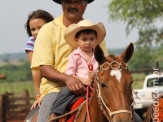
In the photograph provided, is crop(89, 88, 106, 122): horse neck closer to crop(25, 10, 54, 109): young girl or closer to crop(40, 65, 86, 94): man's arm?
crop(40, 65, 86, 94): man's arm

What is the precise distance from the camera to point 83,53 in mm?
6664

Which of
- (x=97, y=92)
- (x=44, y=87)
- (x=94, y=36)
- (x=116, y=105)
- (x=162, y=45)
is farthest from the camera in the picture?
(x=162, y=45)

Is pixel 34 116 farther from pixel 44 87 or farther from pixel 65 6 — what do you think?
pixel 65 6

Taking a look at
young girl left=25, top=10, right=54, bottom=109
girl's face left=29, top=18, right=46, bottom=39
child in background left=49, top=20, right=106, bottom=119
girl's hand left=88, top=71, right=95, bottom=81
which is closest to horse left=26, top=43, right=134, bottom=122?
girl's hand left=88, top=71, right=95, bottom=81

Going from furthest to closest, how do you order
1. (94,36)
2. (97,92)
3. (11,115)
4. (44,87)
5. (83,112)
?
(11,115), (44,87), (94,36), (83,112), (97,92)

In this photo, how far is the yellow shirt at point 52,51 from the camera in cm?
703

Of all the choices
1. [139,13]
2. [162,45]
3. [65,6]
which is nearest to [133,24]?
[139,13]

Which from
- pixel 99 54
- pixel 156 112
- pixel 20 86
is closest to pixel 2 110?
pixel 156 112

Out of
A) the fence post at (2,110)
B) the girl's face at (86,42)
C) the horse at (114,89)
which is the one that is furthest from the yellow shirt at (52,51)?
the fence post at (2,110)

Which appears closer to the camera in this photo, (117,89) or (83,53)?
(117,89)

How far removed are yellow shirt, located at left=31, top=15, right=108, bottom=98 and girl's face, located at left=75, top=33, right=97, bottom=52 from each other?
534 mm

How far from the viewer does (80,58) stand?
663 centimetres

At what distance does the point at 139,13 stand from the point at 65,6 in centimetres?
3552

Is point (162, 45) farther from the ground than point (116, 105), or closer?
closer
